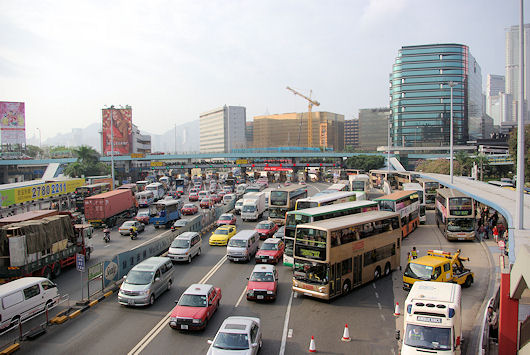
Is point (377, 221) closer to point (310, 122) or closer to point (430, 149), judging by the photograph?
point (430, 149)

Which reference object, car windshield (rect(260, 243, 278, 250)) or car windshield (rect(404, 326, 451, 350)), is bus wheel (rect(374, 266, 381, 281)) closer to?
car windshield (rect(260, 243, 278, 250))

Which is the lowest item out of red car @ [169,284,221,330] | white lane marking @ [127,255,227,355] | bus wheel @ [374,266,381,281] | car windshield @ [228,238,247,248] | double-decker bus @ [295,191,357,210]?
white lane marking @ [127,255,227,355]

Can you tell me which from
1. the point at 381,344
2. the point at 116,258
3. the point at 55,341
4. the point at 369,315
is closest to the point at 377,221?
the point at 369,315

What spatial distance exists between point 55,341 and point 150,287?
3.77 m

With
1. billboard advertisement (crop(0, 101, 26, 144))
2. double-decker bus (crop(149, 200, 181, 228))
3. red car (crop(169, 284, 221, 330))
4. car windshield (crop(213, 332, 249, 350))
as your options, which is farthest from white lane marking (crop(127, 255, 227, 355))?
billboard advertisement (crop(0, 101, 26, 144))

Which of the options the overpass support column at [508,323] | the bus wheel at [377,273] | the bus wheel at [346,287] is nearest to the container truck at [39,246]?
the bus wheel at [346,287]

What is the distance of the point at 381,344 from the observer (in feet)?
41.0

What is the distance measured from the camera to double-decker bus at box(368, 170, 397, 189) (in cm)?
6156

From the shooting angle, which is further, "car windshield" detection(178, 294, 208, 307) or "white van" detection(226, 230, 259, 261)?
"white van" detection(226, 230, 259, 261)

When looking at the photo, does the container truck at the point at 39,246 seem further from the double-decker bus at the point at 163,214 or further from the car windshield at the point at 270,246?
the double-decker bus at the point at 163,214

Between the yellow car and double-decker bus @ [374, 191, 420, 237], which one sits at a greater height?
double-decker bus @ [374, 191, 420, 237]

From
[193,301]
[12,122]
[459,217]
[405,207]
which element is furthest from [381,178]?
[12,122]

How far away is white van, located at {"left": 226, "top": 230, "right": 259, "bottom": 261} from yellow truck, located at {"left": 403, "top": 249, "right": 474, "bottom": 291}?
8786 millimetres

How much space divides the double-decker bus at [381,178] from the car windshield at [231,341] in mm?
53937
